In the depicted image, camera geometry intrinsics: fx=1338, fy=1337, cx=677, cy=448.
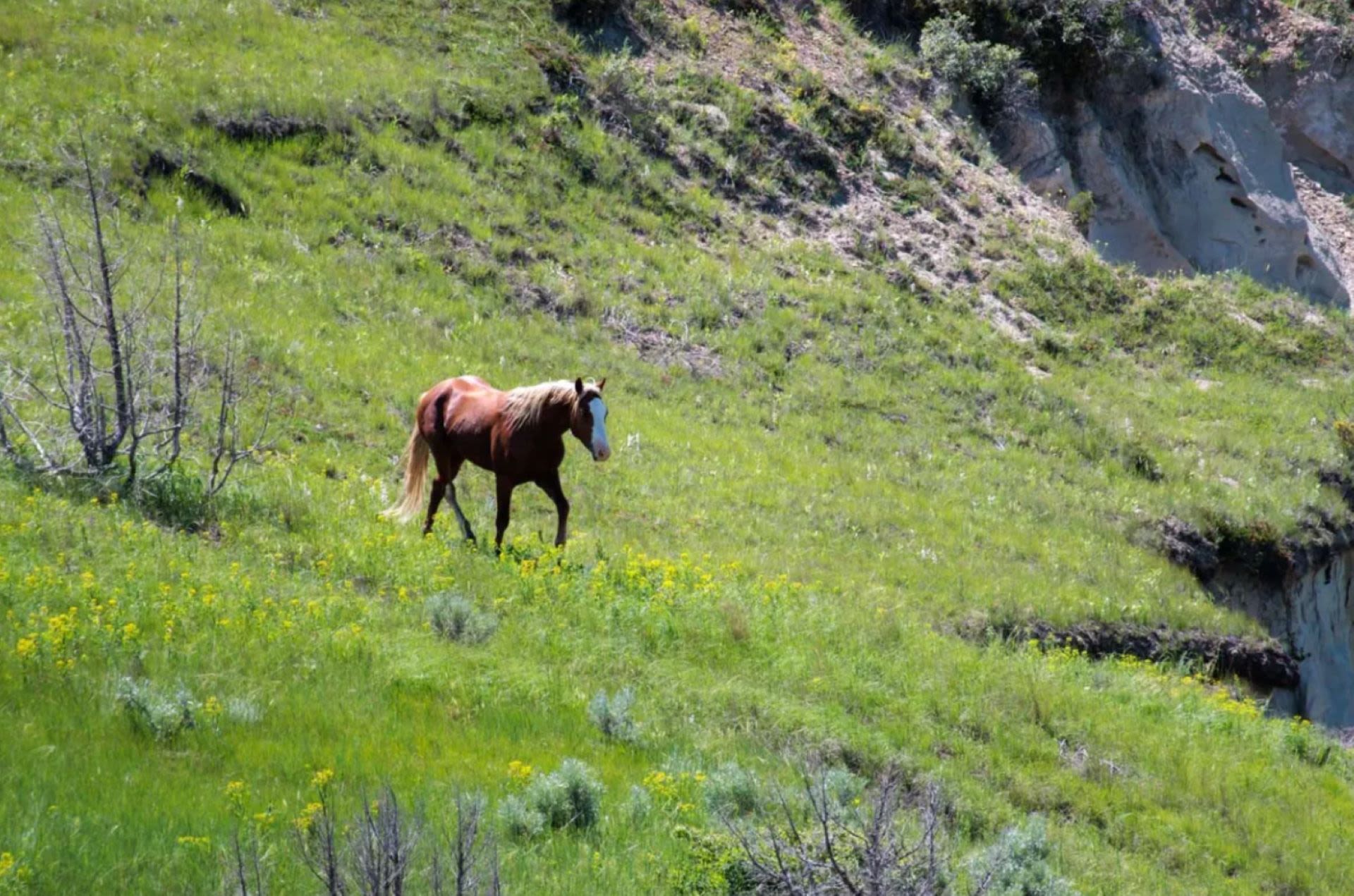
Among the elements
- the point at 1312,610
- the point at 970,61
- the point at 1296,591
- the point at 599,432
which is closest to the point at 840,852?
the point at 599,432

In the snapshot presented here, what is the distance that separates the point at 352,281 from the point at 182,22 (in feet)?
30.2

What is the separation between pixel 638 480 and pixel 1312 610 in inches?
560

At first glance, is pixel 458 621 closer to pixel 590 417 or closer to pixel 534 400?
pixel 590 417

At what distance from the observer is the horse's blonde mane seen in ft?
45.8

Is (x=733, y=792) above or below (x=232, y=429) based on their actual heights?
above

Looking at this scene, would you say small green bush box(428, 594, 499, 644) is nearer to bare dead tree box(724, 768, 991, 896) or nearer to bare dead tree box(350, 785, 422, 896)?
bare dead tree box(724, 768, 991, 896)

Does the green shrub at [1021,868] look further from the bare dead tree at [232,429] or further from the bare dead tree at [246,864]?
the bare dead tree at [232,429]

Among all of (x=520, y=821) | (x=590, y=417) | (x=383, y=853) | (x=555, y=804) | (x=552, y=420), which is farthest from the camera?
(x=552, y=420)

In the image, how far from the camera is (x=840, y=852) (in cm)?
724

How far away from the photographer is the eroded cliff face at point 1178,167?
39000 millimetres

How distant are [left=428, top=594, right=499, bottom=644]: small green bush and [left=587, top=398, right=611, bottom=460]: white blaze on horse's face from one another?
2.19 m

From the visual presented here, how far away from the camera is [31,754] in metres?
7.44

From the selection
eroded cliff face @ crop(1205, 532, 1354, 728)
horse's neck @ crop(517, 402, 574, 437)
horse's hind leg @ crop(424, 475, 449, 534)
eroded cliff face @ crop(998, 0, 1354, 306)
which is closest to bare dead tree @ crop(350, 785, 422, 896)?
horse's neck @ crop(517, 402, 574, 437)

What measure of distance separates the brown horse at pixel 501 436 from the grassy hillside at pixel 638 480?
3.03ft
